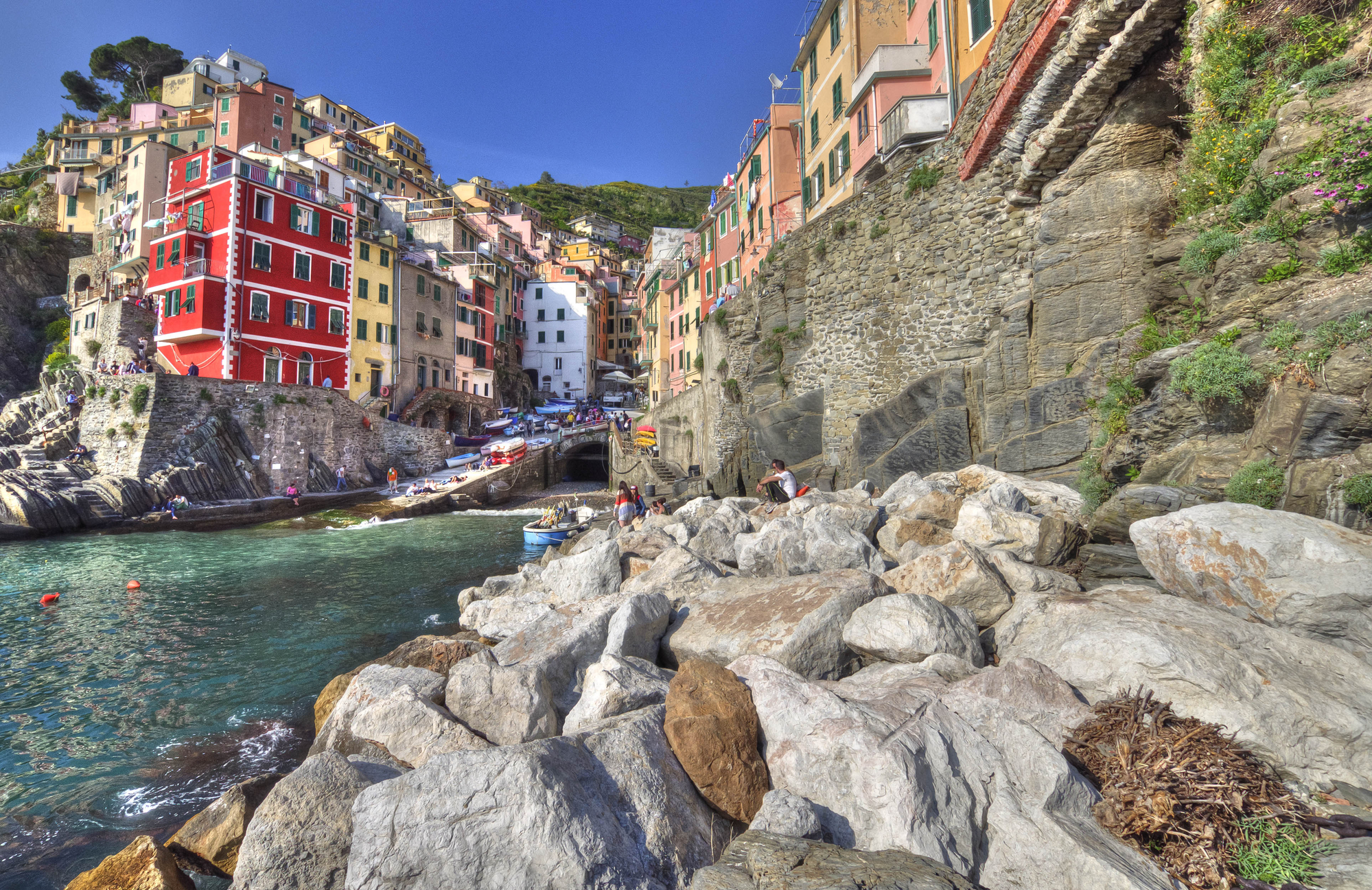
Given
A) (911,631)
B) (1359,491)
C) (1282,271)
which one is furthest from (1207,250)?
(911,631)

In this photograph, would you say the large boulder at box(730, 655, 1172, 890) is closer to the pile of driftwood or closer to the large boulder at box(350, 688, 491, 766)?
the pile of driftwood

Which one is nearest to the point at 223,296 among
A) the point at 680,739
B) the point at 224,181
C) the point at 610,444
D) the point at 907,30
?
the point at 224,181

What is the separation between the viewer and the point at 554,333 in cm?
6638

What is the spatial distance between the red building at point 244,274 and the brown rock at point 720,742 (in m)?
37.1

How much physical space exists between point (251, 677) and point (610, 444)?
33705 millimetres

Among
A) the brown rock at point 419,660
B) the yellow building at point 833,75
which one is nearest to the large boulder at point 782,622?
the brown rock at point 419,660

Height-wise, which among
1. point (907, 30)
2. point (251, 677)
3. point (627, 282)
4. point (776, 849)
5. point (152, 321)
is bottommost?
point (251, 677)

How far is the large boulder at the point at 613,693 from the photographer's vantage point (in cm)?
511

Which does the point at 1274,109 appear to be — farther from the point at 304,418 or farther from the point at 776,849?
the point at 304,418

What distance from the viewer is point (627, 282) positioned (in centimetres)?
8938

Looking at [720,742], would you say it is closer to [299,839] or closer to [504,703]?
[504,703]

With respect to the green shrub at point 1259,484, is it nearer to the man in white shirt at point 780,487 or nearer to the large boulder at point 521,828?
the large boulder at point 521,828

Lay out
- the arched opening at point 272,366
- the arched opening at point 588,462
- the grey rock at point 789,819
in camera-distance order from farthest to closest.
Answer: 1. the arched opening at point 588,462
2. the arched opening at point 272,366
3. the grey rock at point 789,819

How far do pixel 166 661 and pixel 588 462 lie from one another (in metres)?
44.3
